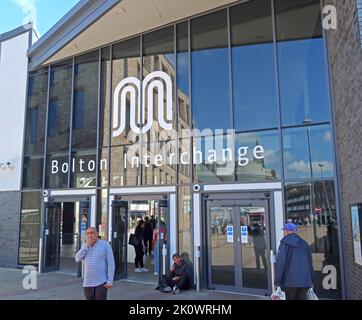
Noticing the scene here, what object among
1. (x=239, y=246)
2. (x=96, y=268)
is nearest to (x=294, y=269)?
(x=96, y=268)

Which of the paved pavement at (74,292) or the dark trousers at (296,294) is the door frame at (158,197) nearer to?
the paved pavement at (74,292)

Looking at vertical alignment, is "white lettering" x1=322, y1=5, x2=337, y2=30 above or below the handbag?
above

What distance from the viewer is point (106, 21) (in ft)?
33.0

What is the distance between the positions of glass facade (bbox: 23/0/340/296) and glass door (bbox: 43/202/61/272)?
784 millimetres

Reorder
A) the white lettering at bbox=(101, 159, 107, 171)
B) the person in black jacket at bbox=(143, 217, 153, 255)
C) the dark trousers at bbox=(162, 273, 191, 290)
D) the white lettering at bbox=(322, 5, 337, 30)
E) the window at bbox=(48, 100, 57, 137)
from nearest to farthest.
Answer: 1. the white lettering at bbox=(322, 5, 337, 30)
2. the dark trousers at bbox=(162, 273, 191, 290)
3. the white lettering at bbox=(101, 159, 107, 171)
4. the window at bbox=(48, 100, 57, 137)
5. the person in black jacket at bbox=(143, 217, 153, 255)

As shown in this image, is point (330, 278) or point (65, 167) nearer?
point (330, 278)

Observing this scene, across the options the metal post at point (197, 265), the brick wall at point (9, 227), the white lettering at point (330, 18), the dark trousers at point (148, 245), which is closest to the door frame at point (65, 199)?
the brick wall at point (9, 227)

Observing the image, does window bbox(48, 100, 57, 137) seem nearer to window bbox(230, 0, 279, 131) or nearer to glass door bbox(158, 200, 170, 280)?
glass door bbox(158, 200, 170, 280)

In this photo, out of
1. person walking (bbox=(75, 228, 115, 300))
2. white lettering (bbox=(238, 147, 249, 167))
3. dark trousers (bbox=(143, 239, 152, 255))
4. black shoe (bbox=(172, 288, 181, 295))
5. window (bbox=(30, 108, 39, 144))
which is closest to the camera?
person walking (bbox=(75, 228, 115, 300))

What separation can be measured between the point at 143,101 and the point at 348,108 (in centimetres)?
565

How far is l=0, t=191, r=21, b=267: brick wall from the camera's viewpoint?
12117 millimetres

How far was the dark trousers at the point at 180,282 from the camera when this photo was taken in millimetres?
8398

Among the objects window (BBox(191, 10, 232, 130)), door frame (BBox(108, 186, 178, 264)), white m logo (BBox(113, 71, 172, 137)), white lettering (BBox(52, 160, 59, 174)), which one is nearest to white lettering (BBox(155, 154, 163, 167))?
door frame (BBox(108, 186, 178, 264))

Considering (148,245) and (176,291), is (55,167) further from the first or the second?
(176,291)
